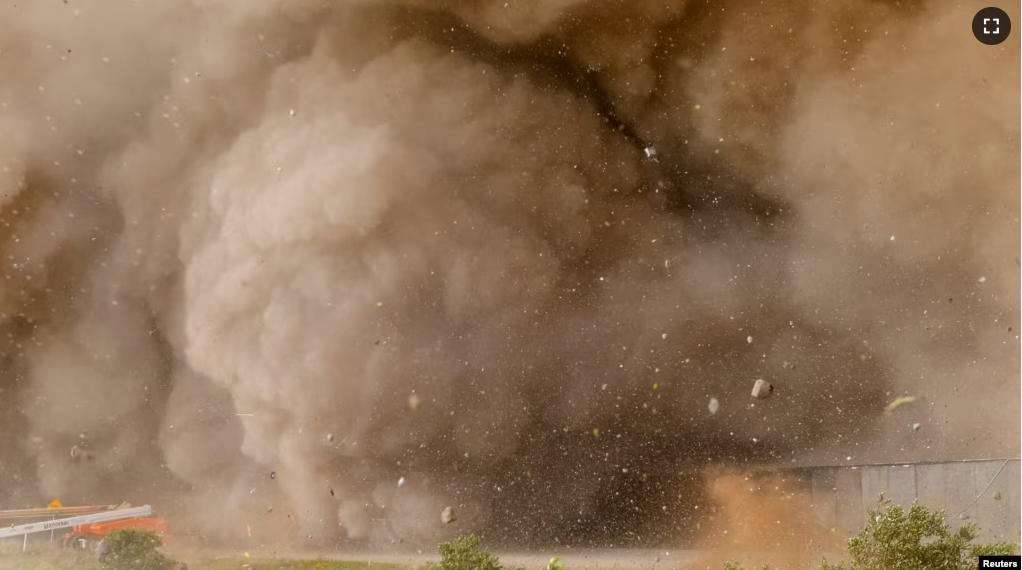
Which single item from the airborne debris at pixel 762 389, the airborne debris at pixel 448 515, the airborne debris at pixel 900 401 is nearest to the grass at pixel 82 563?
the airborne debris at pixel 448 515

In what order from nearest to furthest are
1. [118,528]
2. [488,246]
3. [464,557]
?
[464,557] → [488,246] → [118,528]

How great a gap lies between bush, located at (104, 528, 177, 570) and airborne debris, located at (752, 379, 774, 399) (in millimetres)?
3397

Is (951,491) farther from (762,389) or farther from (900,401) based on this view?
(762,389)

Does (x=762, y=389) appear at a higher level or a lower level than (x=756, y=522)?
higher

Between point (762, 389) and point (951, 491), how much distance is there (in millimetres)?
1067

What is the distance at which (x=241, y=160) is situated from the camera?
10.8 feet

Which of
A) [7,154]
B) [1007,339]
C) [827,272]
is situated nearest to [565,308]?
[827,272]

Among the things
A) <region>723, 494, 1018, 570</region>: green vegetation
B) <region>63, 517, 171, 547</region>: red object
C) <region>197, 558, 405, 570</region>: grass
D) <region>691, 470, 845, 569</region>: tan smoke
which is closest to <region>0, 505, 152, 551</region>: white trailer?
<region>63, 517, 171, 547</region>: red object

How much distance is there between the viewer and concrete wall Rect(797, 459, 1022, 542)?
10.1ft

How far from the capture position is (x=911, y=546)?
8.73 feet

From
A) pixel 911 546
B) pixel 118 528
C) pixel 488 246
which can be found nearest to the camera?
pixel 911 546

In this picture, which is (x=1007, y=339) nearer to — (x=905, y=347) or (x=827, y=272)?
(x=905, y=347)

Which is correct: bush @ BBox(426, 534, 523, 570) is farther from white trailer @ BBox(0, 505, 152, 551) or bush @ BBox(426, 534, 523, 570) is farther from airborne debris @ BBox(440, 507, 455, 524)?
white trailer @ BBox(0, 505, 152, 551)

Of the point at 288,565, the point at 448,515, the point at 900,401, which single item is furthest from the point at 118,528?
the point at 900,401
